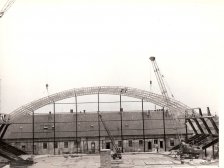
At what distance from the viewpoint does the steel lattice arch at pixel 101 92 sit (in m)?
29.6

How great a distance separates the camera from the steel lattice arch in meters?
29.6

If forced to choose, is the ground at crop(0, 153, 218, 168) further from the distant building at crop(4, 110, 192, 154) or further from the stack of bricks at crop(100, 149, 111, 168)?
the distant building at crop(4, 110, 192, 154)

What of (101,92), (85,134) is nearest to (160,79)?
(101,92)

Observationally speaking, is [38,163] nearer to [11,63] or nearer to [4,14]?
[11,63]

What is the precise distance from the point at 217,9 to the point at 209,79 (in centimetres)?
604

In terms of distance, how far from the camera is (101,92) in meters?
31.1

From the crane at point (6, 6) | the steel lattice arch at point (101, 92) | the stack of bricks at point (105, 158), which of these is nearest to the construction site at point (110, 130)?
the steel lattice arch at point (101, 92)

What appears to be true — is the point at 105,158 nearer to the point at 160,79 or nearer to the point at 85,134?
the point at 160,79

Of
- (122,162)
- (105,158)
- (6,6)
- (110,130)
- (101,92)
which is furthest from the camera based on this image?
(110,130)

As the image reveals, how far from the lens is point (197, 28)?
22484 mm

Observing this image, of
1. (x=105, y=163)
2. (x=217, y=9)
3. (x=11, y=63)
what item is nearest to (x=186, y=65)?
(x=217, y=9)

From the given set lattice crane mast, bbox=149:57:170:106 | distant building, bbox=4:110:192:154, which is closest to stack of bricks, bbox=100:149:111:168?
lattice crane mast, bbox=149:57:170:106

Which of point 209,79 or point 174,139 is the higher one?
point 209,79

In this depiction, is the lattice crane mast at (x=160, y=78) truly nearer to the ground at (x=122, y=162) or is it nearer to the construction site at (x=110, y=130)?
the construction site at (x=110, y=130)
